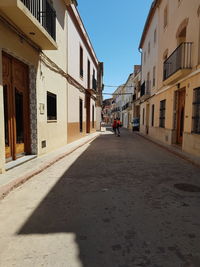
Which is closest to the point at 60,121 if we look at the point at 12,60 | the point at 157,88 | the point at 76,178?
the point at 12,60

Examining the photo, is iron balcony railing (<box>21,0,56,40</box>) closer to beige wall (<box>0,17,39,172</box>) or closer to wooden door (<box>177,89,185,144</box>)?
beige wall (<box>0,17,39,172</box>)

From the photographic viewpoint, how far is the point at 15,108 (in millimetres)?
5758

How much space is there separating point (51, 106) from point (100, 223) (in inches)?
253

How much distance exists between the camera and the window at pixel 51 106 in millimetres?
7852

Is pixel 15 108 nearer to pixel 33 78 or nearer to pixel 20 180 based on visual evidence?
pixel 33 78

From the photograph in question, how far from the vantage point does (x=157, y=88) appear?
46.5 ft

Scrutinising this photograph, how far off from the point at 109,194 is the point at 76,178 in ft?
4.27

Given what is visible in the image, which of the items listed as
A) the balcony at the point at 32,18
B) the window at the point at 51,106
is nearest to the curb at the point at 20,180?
the window at the point at 51,106

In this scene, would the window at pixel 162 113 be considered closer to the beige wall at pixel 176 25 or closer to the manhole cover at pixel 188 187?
the beige wall at pixel 176 25

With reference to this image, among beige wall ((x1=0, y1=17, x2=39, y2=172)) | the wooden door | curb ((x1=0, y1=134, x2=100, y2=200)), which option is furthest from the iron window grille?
beige wall ((x1=0, y1=17, x2=39, y2=172))

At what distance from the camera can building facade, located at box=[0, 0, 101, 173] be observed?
4779 mm

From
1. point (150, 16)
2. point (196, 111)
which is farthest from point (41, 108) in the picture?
point (150, 16)

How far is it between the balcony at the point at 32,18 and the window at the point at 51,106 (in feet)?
6.68

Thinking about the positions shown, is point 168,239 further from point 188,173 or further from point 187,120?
point 187,120
